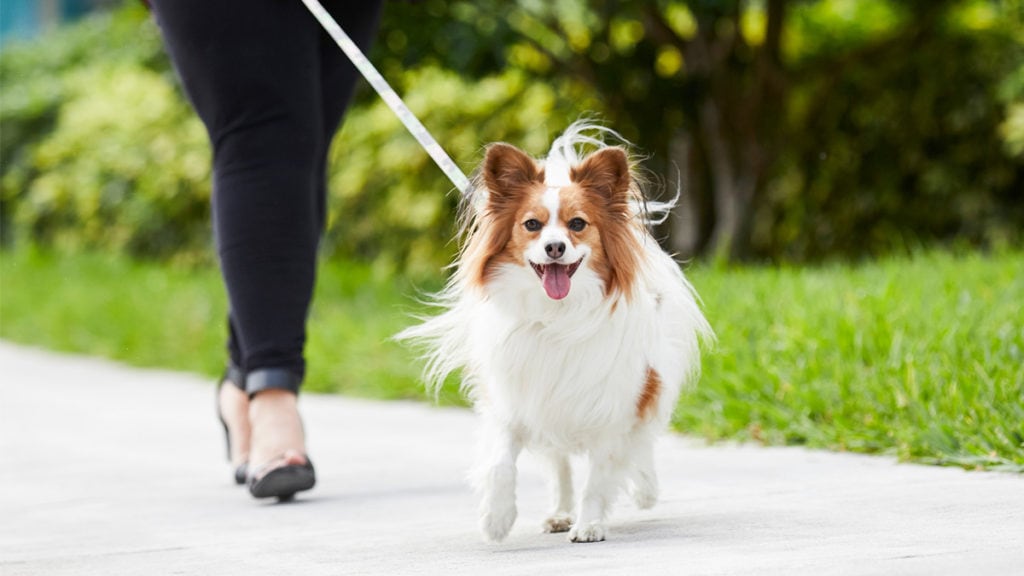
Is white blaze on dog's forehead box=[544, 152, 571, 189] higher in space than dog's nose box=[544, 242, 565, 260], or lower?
higher

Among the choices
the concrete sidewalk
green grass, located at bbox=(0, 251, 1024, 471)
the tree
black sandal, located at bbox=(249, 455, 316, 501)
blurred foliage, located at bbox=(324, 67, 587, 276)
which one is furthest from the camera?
blurred foliage, located at bbox=(324, 67, 587, 276)

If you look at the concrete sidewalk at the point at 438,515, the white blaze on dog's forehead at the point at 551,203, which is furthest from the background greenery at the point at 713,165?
the white blaze on dog's forehead at the point at 551,203

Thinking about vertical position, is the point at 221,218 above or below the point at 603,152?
below

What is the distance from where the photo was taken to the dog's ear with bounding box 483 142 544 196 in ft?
10.5

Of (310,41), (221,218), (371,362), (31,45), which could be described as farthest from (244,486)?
(31,45)

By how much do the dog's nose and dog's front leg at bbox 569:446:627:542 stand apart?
0.47 meters

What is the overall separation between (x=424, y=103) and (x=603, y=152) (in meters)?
7.29

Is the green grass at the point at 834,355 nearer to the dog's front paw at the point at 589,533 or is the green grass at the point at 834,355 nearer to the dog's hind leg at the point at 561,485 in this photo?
the dog's hind leg at the point at 561,485

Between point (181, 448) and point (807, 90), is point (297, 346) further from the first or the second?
point (807, 90)

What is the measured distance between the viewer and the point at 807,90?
989 centimetres

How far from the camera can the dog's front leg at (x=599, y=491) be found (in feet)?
10.5

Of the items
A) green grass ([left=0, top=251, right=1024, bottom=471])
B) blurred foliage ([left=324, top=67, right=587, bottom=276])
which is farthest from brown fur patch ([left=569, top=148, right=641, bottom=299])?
blurred foliage ([left=324, top=67, right=587, bottom=276])

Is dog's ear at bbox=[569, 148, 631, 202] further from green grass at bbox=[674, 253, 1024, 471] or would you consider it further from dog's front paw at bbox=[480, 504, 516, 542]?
green grass at bbox=[674, 253, 1024, 471]

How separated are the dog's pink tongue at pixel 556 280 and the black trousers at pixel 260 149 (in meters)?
1.01
